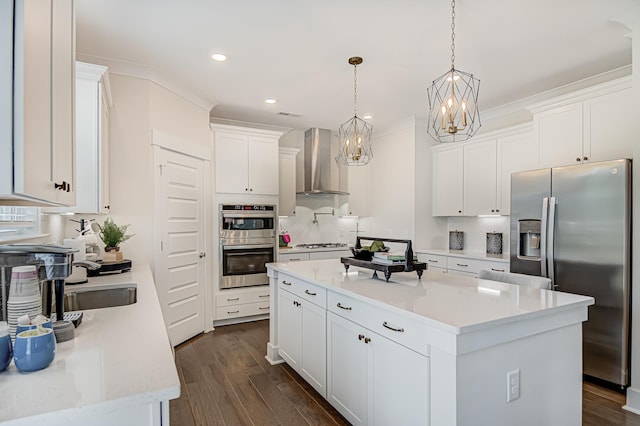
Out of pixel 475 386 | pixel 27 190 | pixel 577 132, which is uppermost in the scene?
pixel 577 132

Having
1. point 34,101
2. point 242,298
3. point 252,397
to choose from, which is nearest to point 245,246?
point 242,298

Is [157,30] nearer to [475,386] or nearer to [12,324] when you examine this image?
[12,324]

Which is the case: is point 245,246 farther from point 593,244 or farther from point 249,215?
point 593,244

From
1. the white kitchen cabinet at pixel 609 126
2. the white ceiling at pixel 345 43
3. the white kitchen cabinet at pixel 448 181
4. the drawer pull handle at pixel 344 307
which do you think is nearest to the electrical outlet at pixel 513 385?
the drawer pull handle at pixel 344 307

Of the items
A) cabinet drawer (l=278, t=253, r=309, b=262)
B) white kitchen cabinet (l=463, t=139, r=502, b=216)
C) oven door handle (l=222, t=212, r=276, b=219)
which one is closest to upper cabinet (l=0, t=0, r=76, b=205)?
oven door handle (l=222, t=212, r=276, b=219)

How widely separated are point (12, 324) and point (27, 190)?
0.61 meters

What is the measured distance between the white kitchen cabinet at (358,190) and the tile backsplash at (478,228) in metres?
1.40

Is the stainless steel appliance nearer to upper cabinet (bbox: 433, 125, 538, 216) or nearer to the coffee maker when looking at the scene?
upper cabinet (bbox: 433, 125, 538, 216)

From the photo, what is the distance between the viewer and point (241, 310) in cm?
449

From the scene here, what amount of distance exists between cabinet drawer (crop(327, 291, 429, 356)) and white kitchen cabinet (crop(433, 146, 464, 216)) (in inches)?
119

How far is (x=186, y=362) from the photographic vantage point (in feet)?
10.8

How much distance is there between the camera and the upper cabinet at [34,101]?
77 centimetres

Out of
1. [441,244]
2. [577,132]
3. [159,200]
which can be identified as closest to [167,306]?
[159,200]

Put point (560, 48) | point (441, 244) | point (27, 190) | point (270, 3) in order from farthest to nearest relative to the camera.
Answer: point (441, 244), point (560, 48), point (270, 3), point (27, 190)
